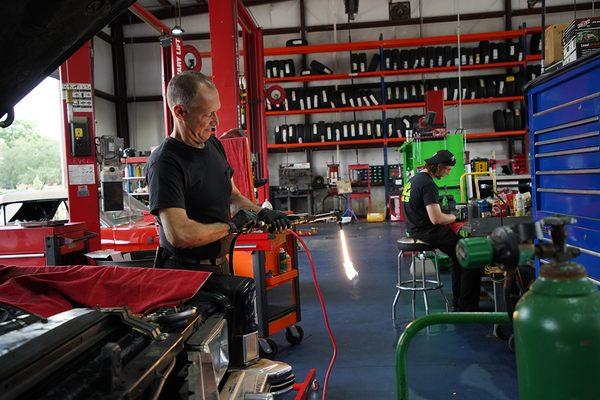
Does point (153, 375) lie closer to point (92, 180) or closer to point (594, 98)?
point (594, 98)

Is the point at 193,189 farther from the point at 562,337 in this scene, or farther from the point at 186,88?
the point at 562,337

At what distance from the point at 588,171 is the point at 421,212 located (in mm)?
2111

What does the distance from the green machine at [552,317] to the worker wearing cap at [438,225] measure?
130 inches

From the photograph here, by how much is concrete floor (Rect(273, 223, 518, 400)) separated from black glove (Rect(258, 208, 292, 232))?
4.14 ft

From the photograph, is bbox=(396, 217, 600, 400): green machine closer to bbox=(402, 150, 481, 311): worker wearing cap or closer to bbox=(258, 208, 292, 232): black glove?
bbox=(258, 208, 292, 232): black glove

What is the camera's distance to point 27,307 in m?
1.24

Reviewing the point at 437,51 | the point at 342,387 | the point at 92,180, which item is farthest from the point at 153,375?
the point at 437,51


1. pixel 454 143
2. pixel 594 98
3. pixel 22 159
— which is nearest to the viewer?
pixel 594 98

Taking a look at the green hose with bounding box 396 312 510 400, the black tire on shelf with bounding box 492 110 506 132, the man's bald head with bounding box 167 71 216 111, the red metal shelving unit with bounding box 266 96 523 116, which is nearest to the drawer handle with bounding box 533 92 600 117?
the green hose with bounding box 396 312 510 400

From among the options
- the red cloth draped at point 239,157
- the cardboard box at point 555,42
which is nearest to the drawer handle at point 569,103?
the cardboard box at point 555,42

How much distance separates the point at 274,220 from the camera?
2.06m

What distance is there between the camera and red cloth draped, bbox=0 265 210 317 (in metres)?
1.30

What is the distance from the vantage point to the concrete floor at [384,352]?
114 inches

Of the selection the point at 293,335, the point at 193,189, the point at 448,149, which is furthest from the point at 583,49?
the point at 448,149
